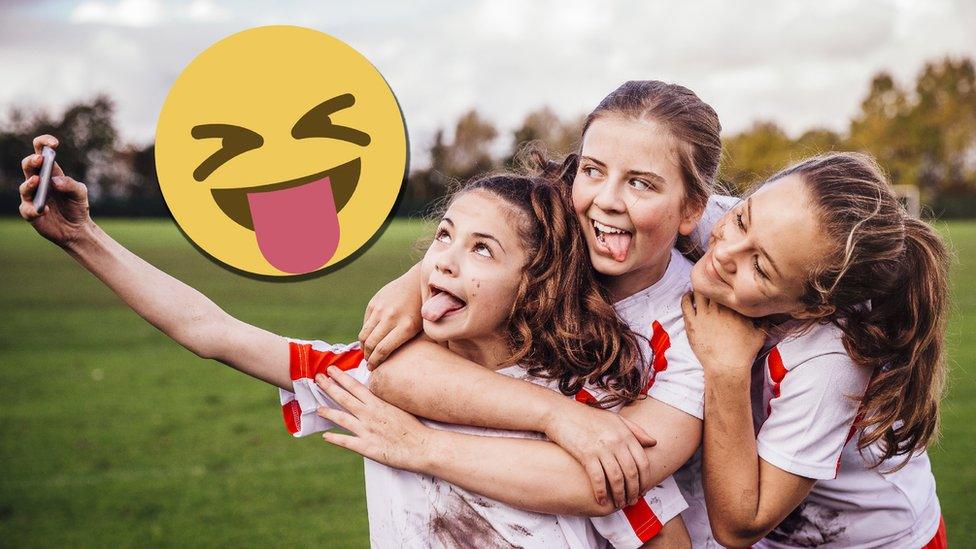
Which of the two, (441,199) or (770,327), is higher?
(441,199)

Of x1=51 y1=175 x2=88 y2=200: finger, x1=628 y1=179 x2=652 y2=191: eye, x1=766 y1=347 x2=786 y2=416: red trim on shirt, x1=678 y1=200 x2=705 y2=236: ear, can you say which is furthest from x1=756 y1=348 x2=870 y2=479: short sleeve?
x1=51 y1=175 x2=88 y2=200: finger

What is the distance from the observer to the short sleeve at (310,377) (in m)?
2.41

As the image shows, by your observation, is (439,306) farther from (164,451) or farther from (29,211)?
(164,451)

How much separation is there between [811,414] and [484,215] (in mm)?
946

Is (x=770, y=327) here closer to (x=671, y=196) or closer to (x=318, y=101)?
(x=671, y=196)

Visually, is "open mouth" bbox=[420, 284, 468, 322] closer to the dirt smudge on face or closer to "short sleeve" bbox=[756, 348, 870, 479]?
"short sleeve" bbox=[756, 348, 870, 479]

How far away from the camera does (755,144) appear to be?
6494 cm

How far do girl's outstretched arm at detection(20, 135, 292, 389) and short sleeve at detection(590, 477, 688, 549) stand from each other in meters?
0.95

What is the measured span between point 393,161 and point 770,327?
118cm

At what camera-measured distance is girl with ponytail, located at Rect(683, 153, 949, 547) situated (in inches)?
83.1

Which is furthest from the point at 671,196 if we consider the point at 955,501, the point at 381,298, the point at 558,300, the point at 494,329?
the point at 955,501

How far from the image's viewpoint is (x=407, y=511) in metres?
2.25

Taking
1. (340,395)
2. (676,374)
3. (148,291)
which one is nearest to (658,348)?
(676,374)

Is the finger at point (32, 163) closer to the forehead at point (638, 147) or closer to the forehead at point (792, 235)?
the forehead at point (638, 147)
